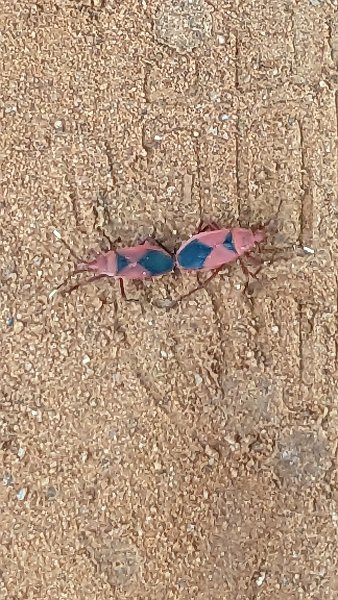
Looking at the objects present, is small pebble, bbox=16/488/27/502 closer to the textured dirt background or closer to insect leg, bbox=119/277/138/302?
the textured dirt background

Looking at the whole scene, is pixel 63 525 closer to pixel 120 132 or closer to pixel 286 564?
pixel 286 564

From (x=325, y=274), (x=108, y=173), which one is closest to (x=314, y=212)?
(x=325, y=274)

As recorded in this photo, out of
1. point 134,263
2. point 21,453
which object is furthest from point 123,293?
point 21,453

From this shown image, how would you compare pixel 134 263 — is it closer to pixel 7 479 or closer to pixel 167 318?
pixel 167 318

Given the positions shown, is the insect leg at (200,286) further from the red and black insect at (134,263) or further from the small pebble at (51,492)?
the small pebble at (51,492)

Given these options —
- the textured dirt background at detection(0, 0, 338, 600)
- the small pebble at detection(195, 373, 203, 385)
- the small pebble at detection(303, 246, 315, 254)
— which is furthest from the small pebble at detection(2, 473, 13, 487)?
the small pebble at detection(303, 246, 315, 254)

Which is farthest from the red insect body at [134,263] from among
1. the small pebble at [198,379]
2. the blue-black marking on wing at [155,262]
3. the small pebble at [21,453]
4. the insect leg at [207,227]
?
the small pebble at [21,453]
